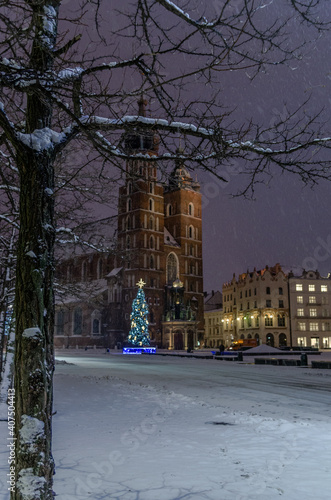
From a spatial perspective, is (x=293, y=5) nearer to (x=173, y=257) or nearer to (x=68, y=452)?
(x=68, y=452)

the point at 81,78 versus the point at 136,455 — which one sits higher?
the point at 81,78

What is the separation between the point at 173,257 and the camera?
76.6 meters

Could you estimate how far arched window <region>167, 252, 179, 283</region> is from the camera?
2953 inches

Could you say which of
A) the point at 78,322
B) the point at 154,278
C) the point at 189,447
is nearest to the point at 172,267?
the point at 154,278

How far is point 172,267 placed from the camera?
7606cm

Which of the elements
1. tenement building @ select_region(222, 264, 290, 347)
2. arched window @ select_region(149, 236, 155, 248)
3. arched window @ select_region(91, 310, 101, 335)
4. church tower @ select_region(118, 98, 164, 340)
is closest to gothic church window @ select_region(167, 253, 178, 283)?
church tower @ select_region(118, 98, 164, 340)

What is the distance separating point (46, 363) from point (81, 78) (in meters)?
2.82

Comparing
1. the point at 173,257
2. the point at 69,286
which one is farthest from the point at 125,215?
the point at 69,286

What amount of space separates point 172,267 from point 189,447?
69536 mm

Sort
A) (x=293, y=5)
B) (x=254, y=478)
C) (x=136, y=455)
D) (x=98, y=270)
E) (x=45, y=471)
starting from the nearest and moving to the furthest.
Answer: (x=45, y=471)
(x=293, y=5)
(x=254, y=478)
(x=136, y=455)
(x=98, y=270)

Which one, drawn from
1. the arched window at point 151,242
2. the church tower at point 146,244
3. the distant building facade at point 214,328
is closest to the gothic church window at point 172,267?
the church tower at point 146,244

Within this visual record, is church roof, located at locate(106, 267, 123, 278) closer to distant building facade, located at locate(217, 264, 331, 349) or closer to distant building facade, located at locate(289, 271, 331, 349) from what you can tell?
distant building facade, located at locate(217, 264, 331, 349)

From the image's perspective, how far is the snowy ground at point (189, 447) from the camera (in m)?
4.89

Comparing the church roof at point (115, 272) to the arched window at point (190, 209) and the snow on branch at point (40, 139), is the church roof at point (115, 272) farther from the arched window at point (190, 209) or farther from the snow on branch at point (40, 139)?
the snow on branch at point (40, 139)
